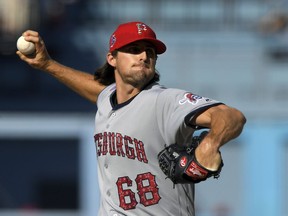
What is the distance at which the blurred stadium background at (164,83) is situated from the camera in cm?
1415

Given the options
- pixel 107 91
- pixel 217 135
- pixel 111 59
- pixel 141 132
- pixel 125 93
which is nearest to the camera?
pixel 217 135

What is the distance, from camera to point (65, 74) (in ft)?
18.7

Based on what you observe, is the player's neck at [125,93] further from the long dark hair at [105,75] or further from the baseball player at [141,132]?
the long dark hair at [105,75]

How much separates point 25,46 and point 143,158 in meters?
1.16

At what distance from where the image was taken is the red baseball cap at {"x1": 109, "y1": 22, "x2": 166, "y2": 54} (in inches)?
184

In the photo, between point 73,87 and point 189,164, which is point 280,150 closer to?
point 73,87

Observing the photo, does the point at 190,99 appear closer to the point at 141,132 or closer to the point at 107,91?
the point at 141,132

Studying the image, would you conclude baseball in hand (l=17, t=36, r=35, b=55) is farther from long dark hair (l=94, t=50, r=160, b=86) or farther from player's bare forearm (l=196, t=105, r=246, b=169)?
player's bare forearm (l=196, t=105, r=246, b=169)

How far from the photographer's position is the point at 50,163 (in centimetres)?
1541

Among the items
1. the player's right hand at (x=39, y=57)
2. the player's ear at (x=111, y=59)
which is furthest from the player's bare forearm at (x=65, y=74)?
the player's ear at (x=111, y=59)

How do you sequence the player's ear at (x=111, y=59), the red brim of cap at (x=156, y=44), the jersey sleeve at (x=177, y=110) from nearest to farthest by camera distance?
1. the jersey sleeve at (x=177, y=110)
2. the red brim of cap at (x=156, y=44)
3. the player's ear at (x=111, y=59)

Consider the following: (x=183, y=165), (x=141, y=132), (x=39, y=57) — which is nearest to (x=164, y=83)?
(x=39, y=57)

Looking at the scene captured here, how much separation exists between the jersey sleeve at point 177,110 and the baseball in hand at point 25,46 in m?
1.11

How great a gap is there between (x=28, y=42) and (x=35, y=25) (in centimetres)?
919
